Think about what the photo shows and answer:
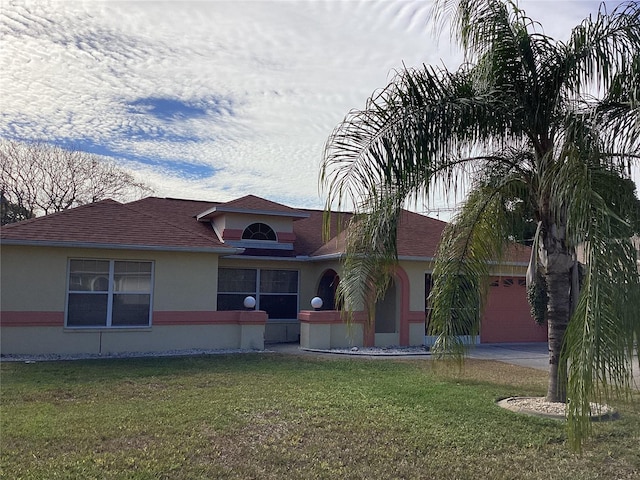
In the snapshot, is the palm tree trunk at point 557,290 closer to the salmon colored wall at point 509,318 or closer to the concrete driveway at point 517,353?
the concrete driveway at point 517,353

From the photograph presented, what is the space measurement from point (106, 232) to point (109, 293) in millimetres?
1558

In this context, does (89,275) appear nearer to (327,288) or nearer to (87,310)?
(87,310)

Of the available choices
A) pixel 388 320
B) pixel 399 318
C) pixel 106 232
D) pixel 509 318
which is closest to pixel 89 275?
pixel 106 232

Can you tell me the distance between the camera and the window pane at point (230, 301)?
18328 mm

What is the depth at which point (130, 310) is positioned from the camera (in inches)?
604

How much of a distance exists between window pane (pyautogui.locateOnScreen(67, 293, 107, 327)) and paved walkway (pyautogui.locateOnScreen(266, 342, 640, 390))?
463 cm

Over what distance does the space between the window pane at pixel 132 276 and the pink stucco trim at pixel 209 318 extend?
2.72ft

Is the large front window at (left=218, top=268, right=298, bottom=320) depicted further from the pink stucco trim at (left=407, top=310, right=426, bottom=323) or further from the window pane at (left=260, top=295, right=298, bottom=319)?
the pink stucco trim at (left=407, top=310, right=426, bottom=323)

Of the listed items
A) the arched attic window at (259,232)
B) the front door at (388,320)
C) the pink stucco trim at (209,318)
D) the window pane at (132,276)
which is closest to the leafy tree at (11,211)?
the arched attic window at (259,232)

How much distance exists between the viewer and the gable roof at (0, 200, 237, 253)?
1432 cm

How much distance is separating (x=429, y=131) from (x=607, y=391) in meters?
3.97

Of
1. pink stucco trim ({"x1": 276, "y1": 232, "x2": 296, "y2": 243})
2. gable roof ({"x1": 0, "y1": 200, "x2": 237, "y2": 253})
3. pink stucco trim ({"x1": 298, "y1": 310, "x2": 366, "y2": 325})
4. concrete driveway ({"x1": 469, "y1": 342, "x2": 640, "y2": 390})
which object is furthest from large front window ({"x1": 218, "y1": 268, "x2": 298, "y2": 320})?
concrete driveway ({"x1": 469, "y1": 342, "x2": 640, "y2": 390})

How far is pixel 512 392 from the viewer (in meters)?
10.4

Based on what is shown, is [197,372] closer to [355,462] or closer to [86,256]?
[86,256]
